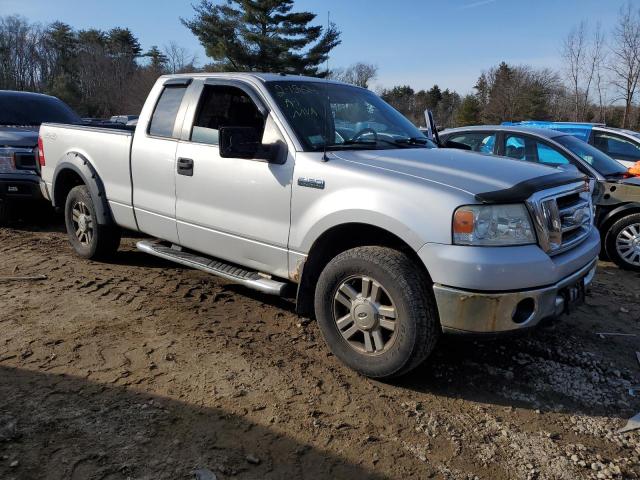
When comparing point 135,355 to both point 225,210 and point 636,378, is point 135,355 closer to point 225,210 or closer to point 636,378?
point 225,210

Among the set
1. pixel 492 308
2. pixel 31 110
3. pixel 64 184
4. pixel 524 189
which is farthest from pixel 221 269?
pixel 31 110

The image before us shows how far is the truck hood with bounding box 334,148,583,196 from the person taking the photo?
3.05 m

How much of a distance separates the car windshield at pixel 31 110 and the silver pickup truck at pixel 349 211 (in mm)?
3819

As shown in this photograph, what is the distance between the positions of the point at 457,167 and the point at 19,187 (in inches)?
243

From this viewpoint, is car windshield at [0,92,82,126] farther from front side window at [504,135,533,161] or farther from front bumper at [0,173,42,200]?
front side window at [504,135,533,161]

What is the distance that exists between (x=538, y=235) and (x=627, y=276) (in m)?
3.90

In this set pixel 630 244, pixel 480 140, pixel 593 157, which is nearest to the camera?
pixel 630 244

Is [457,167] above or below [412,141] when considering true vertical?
below

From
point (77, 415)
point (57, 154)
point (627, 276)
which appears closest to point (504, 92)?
point (627, 276)

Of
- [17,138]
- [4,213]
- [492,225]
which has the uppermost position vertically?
[17,138]

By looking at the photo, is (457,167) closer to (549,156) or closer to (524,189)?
(524,189)

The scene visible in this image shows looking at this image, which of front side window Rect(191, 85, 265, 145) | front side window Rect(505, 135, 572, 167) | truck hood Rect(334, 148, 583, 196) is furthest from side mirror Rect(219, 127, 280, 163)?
front side window Rect(505, 135, 572, 167)

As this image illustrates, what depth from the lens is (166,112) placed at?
4.66 meters

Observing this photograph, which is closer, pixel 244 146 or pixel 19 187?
pixel 244 146
